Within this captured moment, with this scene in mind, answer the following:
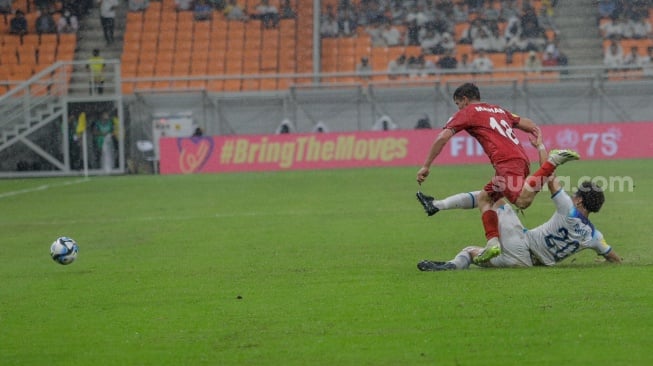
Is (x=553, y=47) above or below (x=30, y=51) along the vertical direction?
above

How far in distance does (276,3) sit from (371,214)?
22.7 meters

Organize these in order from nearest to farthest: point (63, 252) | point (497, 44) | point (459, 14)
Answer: point (63, 252) < point (497, 44) < point (459, 14)

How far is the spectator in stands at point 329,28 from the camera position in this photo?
38688 millimetres

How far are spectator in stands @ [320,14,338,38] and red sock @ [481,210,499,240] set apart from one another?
28.3m

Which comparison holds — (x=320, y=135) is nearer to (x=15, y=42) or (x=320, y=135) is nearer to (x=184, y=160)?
(x=184, y=160)

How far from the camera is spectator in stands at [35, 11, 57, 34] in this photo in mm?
39375

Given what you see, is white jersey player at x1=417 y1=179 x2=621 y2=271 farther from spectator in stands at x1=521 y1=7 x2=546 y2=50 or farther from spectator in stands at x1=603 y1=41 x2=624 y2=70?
spectator in stands at x1=521 y1=7 x2=546 y2=50

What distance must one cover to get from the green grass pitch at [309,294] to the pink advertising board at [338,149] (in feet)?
39.3

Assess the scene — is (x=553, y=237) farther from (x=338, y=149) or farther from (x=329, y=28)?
(x=329, y=28)

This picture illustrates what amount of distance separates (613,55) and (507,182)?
1040 inches

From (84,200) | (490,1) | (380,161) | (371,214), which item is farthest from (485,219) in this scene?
(490,1)

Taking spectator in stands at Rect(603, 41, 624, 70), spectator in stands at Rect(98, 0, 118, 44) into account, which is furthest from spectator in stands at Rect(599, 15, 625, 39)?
spectator in stands at Rect(98, 0, 118, 44)

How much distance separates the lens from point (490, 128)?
11398mm

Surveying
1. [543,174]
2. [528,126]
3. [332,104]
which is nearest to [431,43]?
[332,104]
